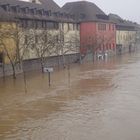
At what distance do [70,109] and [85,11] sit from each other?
158ft

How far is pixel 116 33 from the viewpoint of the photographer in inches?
3290

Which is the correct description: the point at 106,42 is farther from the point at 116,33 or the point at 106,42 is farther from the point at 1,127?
the point at 1,127

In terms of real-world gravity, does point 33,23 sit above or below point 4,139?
above

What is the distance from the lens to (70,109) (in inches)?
939

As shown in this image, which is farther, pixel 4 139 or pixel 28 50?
pixel 28 50

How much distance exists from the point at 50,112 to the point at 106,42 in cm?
5172

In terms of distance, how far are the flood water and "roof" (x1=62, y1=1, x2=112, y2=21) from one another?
32.2m

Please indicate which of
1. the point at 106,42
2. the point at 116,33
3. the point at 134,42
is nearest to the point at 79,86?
the point at 106,42

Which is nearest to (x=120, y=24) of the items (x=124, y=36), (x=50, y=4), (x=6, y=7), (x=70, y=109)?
(x=124, y=36)

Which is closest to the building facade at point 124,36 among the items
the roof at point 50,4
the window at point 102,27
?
the window at point 102,27

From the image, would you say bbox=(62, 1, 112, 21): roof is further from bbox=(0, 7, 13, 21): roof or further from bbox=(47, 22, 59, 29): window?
bbox=(0, 7, 13, 21): roof

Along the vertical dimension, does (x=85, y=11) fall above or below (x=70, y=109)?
above

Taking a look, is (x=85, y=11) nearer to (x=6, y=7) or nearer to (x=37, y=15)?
(x=37, y=15)

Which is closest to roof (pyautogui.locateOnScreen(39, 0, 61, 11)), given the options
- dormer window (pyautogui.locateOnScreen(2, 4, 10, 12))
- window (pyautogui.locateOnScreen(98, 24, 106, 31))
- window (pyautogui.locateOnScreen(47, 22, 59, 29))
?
window (pyautogui.locateOnScreen(47, 22, 59, 29))
